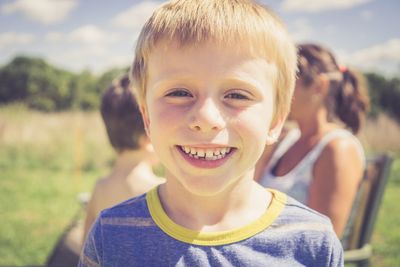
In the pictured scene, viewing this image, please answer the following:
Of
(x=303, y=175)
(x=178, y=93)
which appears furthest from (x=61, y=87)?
(x=178, y=93)

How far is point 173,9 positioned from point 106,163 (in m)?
10.3

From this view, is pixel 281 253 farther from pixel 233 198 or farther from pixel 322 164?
pixel 322 164

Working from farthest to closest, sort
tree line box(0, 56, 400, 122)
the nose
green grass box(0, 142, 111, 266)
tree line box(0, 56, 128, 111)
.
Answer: tree line box(0, 56, 128, 111) → tree line box(0, 56, 400, 122) → green grass box(0, 142, 111, 266) → the nose

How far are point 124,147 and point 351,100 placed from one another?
1672 millimetres

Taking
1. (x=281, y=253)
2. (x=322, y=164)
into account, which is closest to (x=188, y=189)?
(x=281, y=253)

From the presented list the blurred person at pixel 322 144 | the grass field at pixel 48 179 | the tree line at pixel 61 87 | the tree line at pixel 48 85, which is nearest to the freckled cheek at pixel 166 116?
the blurred person at pixel 322 144

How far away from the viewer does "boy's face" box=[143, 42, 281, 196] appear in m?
1.16

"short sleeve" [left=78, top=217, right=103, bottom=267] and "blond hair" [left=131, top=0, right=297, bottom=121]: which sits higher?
"blond hair" [left=131, top=0, right=297, bottom=121]

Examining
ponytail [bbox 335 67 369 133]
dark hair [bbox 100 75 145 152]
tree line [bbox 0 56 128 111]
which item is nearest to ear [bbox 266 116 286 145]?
dark hair [bbox 100 75 145 152]

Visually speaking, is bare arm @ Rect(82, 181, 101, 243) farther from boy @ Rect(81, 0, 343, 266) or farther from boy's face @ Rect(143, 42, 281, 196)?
boy's face @ Rect(143, 42, 281, 196)

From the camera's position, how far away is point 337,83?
9.74 feet

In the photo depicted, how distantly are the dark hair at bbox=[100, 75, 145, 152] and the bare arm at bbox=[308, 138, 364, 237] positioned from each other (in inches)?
44.9

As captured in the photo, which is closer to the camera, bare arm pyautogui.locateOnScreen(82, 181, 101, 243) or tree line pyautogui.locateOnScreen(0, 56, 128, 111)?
bare arm pyautogui.locateOnScreen(82, 181, 101, 243)

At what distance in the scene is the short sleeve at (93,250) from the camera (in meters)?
1.25
